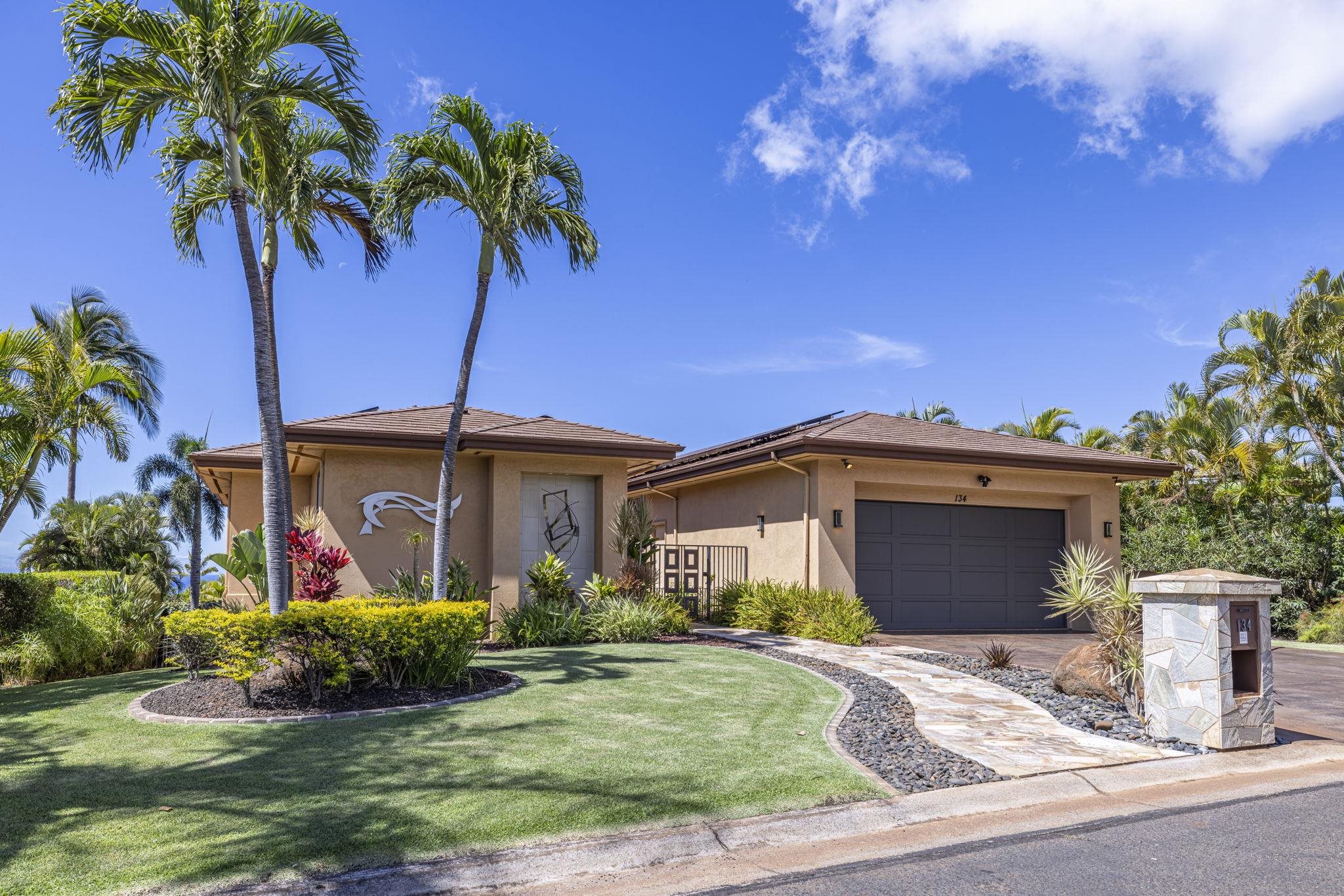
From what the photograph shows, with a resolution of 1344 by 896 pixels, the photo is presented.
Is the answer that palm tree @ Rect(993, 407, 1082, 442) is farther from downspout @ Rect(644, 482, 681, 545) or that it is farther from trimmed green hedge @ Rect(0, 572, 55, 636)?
trimmed green hedge @ Rect(0, 572, 55, 636)

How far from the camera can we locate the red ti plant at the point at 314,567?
9.05 m

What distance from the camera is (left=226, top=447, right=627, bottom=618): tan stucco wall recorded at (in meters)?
14.1

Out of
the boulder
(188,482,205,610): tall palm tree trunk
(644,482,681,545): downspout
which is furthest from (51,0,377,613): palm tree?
(188,482,205,610): tall palm tree trunk

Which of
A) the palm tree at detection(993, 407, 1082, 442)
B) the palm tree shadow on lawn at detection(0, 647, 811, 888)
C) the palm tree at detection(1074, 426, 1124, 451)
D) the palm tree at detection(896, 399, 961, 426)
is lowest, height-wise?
the palm tree shadow on lawn at detection(0, 647, 811, 888)

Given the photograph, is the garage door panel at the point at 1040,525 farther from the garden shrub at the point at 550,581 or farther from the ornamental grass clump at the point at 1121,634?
the garden shrub at the point at 550,581

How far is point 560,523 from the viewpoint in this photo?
598 inches

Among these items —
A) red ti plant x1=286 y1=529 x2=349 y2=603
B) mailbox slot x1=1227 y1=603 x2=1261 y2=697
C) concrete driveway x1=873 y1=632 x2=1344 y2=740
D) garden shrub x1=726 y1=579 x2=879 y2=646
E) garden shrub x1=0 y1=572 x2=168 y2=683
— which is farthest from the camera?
garden shrub x1=726 y1=579 x2=879 y2=646

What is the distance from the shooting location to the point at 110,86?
324 inches

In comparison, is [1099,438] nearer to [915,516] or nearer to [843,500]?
[915,516]

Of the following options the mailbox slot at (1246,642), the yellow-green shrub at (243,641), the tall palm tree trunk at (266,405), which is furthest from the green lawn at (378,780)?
the mailbox slot at (1246,642)

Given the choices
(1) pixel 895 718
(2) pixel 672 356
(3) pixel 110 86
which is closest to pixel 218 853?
(1) pixel 895 718

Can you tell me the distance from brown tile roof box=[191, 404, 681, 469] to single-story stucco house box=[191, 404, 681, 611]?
0.08 ft

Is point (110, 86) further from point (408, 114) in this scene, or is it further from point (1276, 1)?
point (1276, 1)

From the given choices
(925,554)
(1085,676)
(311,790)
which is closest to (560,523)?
(925,554)
